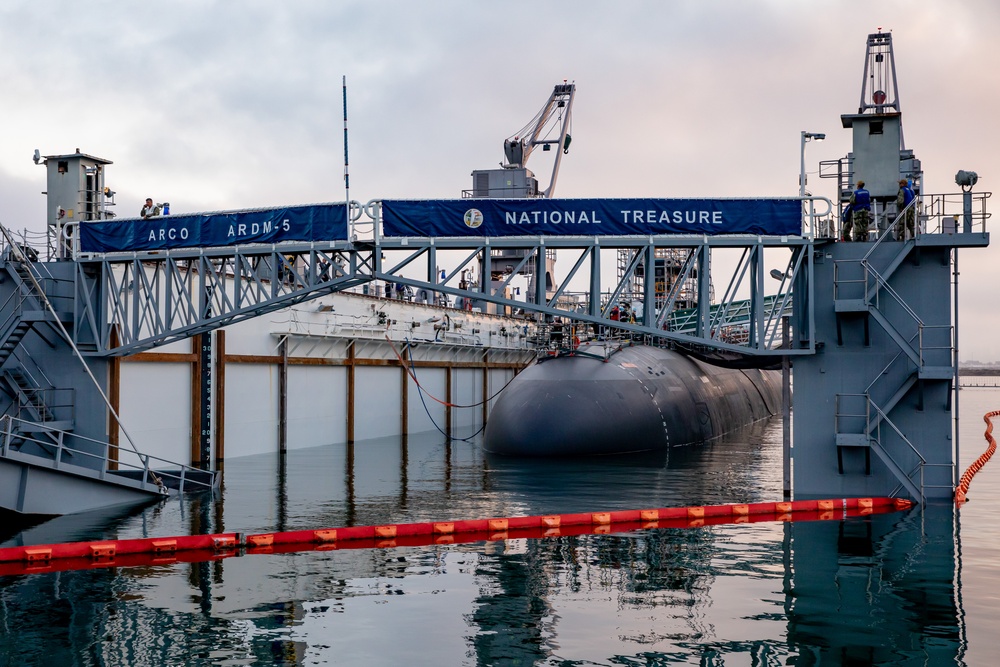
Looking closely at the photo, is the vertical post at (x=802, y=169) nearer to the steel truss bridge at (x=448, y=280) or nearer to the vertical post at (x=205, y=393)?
the steel truss bridge at (x=448, y=280)

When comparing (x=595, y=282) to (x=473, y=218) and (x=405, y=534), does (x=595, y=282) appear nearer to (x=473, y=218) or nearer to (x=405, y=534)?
(x=473, y=218)

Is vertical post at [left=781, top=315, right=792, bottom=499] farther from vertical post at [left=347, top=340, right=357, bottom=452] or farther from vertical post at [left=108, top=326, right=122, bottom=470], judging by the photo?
vertical post at [left=347, top=340, right=357, bottom=452]

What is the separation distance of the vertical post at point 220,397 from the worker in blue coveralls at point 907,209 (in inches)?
986

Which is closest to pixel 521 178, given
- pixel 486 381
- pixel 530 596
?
pixel 486 381

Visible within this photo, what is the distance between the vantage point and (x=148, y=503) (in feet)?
94.4

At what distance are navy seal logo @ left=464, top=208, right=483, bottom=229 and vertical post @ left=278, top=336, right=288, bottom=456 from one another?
1597 centimetres

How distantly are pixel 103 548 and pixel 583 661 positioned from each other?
12.4 meters

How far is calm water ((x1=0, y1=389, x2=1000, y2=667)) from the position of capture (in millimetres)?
14719

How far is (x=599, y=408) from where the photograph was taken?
133 feet

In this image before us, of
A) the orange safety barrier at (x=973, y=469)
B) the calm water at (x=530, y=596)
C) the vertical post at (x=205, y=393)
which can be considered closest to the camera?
the calm water at (x=530, y=596)

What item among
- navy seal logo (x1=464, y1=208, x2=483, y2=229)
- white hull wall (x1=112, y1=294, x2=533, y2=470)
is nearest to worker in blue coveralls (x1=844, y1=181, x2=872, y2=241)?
navy seal logo (x1=464, y1=208, x2=483, y2=229)

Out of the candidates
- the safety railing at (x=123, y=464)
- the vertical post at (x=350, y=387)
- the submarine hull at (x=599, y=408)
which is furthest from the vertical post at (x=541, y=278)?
the vertical post at (x=350, y=387)

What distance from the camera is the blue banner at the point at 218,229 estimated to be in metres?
30.2

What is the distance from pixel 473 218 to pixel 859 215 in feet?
36.7
